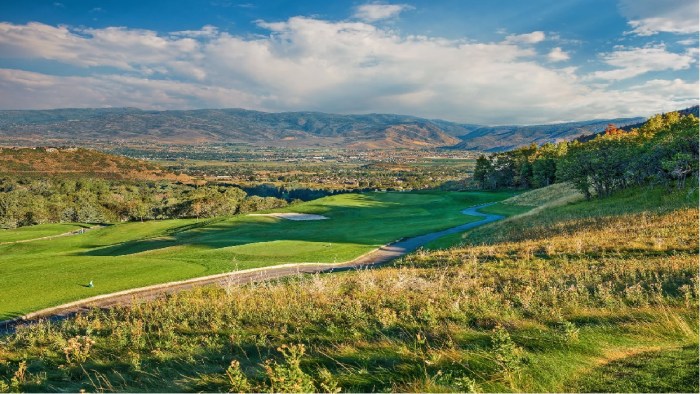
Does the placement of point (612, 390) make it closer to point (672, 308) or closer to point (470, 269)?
point (672, 308)

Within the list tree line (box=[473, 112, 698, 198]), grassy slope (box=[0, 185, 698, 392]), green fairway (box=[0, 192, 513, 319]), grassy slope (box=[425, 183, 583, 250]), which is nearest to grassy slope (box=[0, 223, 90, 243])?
green fairway (box=[0, 192, 513, 319])

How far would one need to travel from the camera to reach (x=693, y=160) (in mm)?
39188

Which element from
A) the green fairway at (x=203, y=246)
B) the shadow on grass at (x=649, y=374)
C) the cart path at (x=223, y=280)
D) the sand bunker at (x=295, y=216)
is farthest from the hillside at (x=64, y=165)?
the shadow on grass at (x=649, y=374)

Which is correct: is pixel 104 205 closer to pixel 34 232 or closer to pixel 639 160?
pixel 34 232

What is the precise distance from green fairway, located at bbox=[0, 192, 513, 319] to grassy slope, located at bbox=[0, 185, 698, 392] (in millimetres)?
9429

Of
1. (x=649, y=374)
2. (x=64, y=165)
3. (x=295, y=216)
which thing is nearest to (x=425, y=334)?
(x=649, y=374)

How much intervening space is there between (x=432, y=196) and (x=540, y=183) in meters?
29.4

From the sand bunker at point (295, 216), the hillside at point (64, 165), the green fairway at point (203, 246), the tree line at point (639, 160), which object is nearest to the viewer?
the green fairway at point (203, 246)

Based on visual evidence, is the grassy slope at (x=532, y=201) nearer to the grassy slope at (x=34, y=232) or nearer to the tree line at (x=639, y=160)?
the tree line at (x=639, y=160)

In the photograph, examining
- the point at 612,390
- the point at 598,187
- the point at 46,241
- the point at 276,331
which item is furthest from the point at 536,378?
the point at 46,241

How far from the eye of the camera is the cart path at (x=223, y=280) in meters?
21.8

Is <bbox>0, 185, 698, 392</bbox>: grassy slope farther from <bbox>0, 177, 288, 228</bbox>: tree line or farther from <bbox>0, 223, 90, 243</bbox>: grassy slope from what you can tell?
<bbox>0, 177, 288, 228</bbox>: tree line

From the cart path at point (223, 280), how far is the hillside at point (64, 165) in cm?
17005

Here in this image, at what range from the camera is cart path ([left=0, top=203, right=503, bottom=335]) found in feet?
71.7
